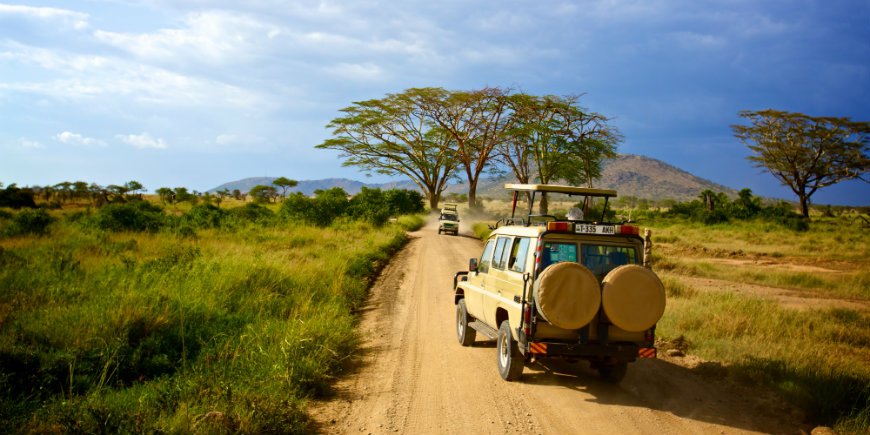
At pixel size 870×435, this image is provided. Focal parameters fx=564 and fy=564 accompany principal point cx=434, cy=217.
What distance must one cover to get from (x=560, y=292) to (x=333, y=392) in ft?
10.1

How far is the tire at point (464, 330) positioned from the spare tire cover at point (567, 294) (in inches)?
125

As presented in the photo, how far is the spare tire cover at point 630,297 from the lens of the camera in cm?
657

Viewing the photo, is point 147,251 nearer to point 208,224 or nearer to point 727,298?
point 208,224

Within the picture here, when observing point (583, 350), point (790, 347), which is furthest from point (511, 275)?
point (790, 347)

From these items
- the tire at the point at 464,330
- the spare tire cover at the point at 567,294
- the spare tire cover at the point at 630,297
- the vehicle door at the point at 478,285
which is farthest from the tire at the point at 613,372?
the tire at the point at 464,330

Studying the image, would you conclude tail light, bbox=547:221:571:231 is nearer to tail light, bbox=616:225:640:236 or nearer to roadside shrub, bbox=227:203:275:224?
tail light, bbox=616:225:640:236

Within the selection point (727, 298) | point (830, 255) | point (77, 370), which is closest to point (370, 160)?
point (830, 255)

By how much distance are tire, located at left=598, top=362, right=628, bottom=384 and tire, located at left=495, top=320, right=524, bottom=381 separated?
1263 mm

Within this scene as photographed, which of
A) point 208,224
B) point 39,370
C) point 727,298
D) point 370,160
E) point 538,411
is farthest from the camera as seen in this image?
point 370,160

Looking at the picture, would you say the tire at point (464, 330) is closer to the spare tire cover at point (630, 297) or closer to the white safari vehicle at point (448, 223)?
the spare tire cover at point (630, 297)

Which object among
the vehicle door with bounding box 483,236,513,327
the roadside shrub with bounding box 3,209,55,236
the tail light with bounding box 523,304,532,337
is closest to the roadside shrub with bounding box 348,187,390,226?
the roadside shrub with bounding box 3,209,55,236

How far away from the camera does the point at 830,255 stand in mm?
27203

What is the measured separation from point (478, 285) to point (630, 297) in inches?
122

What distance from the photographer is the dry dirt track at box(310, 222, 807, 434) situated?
234 inches
